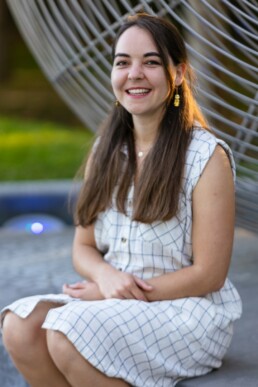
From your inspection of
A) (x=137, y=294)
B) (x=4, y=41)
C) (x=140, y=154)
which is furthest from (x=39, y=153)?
(x=4, y=41)

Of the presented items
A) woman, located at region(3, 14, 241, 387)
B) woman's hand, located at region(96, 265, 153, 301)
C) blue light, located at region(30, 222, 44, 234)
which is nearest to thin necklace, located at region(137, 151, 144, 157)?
woman, located at region(3, 14, 241, 387)

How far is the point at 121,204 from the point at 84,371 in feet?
1.69

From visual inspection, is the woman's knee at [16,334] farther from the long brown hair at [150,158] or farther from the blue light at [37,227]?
the blue light at [37,227]

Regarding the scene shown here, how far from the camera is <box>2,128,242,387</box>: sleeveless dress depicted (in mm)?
2512

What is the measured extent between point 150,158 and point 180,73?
0.24 meters

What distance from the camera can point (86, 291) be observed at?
279 cm

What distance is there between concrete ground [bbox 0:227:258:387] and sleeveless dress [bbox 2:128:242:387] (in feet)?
0.31

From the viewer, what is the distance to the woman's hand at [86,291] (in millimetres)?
2777

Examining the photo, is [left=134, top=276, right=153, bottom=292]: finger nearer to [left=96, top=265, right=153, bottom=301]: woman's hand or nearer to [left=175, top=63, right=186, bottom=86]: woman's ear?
[left=96, top=265, right=153, bottom=301]: woman's hand

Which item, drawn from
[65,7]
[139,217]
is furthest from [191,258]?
[65,7]

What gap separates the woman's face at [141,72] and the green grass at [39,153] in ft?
11.7

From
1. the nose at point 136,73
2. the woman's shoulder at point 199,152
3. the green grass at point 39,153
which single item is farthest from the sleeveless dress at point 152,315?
the green grass at point 39,153

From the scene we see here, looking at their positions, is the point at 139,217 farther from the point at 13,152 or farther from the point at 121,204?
the point at 13,152

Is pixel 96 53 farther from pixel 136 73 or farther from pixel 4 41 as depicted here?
pixel 4 41
